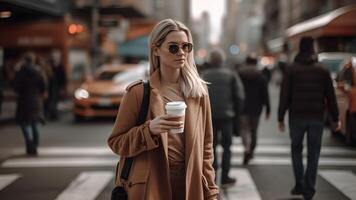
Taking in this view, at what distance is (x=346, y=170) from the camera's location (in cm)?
932

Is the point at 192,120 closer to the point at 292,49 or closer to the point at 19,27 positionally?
the point at 19,27

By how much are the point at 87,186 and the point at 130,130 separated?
16.3 feet

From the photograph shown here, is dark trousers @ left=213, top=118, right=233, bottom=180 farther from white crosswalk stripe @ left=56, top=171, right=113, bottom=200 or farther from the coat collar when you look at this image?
the coat collar

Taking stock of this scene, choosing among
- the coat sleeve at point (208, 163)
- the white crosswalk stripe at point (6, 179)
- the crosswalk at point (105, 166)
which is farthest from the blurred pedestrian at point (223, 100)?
the coat sleeve at point (208, 163)

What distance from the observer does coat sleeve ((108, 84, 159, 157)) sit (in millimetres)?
3275

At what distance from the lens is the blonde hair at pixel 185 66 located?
3.38 meters

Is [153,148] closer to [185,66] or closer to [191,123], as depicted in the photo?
[191,123]

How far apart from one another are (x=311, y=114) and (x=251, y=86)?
289cm

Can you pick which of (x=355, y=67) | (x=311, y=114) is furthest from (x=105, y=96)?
(x=311, y=114)

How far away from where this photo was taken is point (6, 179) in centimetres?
883

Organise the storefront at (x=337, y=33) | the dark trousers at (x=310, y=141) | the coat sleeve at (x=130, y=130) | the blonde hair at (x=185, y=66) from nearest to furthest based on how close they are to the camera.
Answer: the coat sleeve at (x=130, y=130)
the blonde hair at (x=185, y=66)
the dark trousers at (x=310, y=141)
the storefront at (x=337, y=33)

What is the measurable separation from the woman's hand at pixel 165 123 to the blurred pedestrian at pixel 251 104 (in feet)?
21.5

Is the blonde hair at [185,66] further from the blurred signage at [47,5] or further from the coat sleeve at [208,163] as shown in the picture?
the blurred signage at [47,5]

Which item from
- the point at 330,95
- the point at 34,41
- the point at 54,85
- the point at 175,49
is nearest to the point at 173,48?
the point at 175,49
